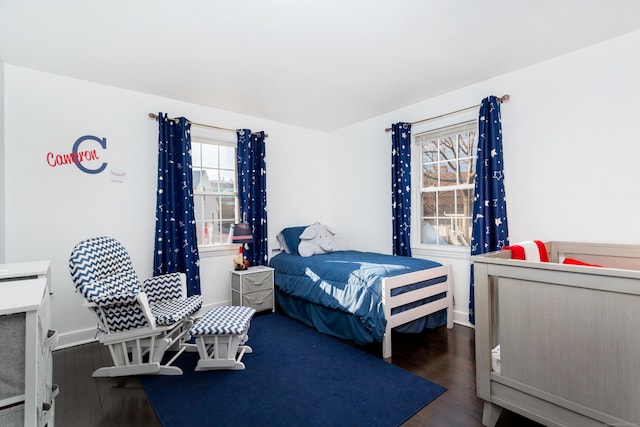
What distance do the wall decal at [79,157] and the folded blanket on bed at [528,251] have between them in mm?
3561

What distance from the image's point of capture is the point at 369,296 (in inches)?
100

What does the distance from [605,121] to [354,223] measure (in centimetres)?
279

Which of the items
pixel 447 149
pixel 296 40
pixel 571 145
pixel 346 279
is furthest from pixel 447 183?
pixel 296 40

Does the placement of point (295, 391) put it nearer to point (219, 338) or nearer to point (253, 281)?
point (219, 338)

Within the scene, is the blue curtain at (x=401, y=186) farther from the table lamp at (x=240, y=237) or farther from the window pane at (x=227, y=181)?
the window pane at (x=227, y=181)

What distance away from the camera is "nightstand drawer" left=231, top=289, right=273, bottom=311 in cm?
346

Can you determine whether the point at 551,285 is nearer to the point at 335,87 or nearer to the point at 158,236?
the point at 335,87

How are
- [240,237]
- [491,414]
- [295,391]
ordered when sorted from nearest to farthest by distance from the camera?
[491,414] → [295,391] → [240,237]

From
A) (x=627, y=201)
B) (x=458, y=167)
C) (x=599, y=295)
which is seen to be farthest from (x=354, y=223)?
(x=599, y=295)

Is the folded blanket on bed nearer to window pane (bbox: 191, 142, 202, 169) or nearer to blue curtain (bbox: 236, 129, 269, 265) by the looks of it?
blue curtain (bbox: 236, 129, 269, 265)

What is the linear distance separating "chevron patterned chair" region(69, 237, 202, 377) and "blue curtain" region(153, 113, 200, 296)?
0.64 metres

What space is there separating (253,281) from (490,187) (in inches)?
104

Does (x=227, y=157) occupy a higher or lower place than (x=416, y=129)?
lower

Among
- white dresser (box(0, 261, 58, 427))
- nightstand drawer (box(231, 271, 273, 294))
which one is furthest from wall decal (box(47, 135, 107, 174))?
white dresser (box(0, 261, 58, 427))
